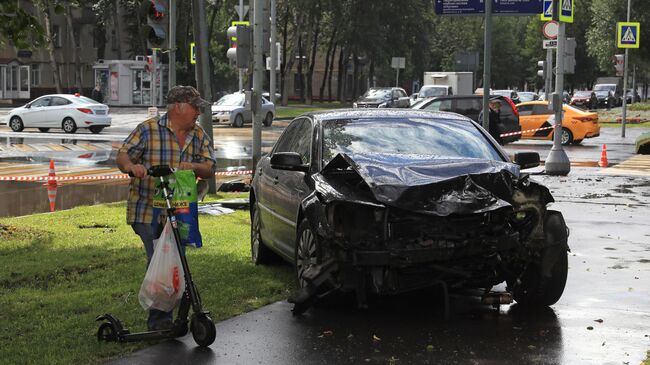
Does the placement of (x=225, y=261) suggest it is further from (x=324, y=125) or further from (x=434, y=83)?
(x=434, y=83)

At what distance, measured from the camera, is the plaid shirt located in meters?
7.11

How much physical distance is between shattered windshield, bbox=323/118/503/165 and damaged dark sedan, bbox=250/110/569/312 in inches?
0.7

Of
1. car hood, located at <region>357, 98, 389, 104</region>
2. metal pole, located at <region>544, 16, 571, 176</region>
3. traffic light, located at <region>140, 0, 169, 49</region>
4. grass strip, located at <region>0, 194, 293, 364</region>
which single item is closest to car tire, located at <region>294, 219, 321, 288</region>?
grass strip, located at <region>0, 194, 293, 364</region>

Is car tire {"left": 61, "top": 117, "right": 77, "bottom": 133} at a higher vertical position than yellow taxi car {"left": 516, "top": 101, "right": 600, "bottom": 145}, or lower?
lower

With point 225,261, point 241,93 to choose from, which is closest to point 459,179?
point 225,261

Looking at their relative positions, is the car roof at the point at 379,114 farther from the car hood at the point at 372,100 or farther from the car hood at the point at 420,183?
the car hood at the point at 372,100

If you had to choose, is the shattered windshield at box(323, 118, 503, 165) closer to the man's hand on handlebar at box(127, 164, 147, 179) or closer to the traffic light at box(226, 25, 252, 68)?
the man's hand on handlebar at box(127, 164, 147, 179)

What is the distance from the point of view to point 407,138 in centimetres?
900

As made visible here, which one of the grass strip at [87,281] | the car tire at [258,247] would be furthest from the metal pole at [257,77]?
the car tire at [258,247]

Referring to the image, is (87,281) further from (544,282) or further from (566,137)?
(566,137)

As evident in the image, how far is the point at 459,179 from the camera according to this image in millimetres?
7605

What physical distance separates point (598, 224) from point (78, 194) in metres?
8.91

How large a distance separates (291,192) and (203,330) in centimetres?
235

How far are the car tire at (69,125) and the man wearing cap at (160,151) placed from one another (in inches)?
1274
